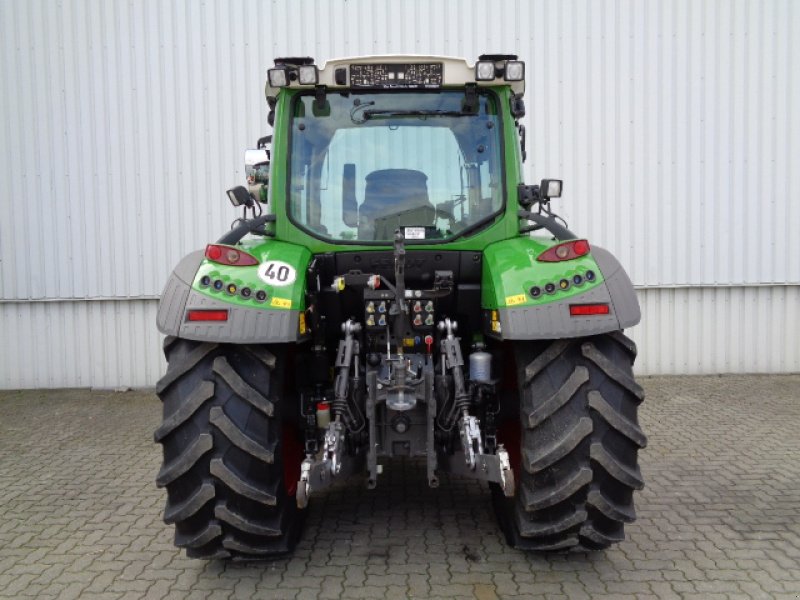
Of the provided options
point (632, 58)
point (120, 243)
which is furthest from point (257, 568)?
point (632, 58)

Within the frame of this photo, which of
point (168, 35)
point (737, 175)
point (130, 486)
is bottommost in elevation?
point (130, 486)

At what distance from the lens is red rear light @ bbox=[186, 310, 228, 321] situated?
3.14 m

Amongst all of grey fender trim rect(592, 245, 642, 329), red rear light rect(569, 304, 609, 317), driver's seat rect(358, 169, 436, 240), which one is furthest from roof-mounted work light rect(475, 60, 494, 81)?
red rear light rect(569, 304, 609, 317)

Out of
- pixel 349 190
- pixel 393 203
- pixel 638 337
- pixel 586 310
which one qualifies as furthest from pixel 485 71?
pixel 638 337

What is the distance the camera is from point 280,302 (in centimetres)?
320

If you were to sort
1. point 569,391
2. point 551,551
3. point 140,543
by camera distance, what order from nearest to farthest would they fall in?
point 569,391
point 551,551
point 140,543

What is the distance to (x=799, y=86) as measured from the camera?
8039 mm

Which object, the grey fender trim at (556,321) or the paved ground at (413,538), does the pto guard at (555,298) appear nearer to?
the grey fender trim at (556,321)

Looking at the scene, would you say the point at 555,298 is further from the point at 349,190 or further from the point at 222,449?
the point at 222,449

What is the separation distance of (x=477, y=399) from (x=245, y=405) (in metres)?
1.15

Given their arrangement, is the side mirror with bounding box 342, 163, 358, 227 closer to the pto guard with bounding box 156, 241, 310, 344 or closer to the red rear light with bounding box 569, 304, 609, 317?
the pto guard with bounding box 156, 241, 310, 344

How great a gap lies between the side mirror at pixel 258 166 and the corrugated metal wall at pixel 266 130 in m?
3.43

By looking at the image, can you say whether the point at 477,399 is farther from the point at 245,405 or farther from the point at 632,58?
the point at 632,58

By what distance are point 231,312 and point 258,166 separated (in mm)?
1721
